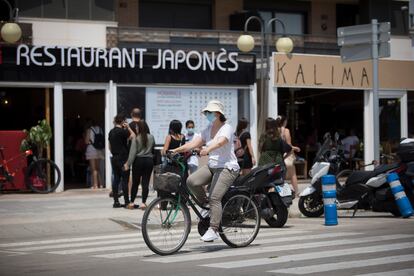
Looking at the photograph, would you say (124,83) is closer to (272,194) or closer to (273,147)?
(273,147)

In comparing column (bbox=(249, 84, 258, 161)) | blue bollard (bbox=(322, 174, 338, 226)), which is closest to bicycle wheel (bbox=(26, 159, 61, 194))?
column (bbox=(249, 84, 258, 161))

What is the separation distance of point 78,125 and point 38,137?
360 cm

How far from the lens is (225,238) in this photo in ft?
34.1

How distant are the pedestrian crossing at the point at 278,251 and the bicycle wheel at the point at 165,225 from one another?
6.3 inches

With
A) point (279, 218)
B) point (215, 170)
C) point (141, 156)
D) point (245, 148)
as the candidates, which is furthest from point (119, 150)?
point (215, 170)

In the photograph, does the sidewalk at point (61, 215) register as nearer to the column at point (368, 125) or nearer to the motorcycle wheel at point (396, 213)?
the motorcycle wheel at point (396, 213)

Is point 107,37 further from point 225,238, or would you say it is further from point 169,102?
point 225,238

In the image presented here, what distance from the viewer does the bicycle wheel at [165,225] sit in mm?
9680

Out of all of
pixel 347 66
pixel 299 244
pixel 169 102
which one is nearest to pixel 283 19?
pixel 347 66

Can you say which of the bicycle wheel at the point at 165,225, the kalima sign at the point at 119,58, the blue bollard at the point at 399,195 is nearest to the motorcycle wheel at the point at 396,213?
the blue bollard at the point at 399,195

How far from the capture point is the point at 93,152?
2130 cm

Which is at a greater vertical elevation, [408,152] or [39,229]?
[408,152]

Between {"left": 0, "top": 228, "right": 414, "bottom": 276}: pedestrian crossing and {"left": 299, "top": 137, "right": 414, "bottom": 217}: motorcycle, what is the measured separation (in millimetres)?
2106

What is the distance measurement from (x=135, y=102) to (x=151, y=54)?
1.36 meters
